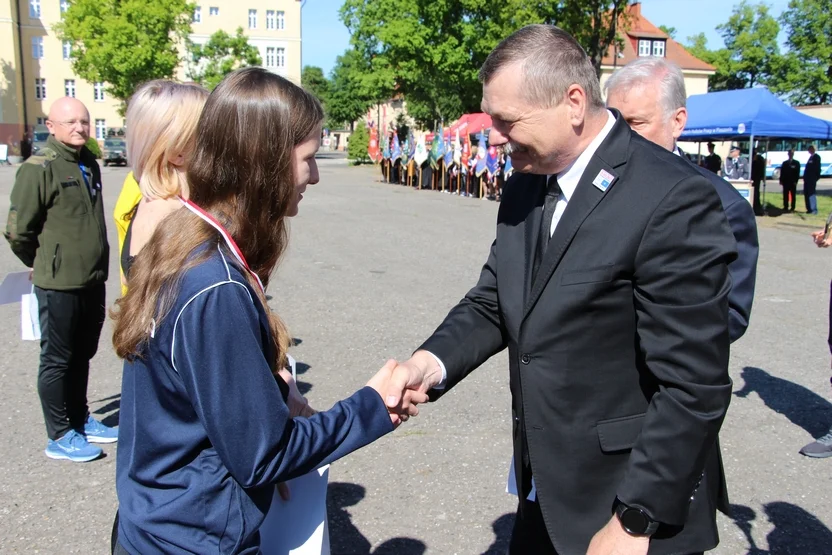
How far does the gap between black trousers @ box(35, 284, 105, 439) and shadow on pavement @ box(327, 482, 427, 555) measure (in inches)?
69.0

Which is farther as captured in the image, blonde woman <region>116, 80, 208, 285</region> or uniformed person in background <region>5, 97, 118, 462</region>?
uniformed person in background <region>5, 97, 118, 462</region>

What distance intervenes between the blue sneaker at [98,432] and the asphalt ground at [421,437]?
8 centimetres

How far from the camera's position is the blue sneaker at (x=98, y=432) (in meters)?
4.67

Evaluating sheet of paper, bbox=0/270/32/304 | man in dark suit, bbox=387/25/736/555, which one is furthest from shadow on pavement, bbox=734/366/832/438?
sheet of paper, bbox=0/270/32/304

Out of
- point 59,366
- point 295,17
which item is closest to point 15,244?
point 59,366

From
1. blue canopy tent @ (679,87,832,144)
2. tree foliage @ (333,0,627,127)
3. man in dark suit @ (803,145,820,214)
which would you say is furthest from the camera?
tree foliage @ (333,0,627,127)

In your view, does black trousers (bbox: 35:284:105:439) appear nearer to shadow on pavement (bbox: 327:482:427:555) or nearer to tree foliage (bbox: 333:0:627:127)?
shadow on pavement (bbox: 327:482:427:555)

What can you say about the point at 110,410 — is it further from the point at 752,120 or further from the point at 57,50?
the point at 57,50

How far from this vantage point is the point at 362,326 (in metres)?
7.40

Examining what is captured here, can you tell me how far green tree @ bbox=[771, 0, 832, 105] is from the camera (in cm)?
4678

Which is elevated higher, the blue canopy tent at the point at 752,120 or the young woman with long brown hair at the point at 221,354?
the blue canopy tent at the point at 752,120

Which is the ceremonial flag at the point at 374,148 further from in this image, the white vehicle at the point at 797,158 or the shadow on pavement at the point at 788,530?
the shadow on pavement at the point at 788,530

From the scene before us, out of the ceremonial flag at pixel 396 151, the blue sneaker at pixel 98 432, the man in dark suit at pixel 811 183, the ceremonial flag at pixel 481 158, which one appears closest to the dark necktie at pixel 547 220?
the blue sneaker at pixel 98 432

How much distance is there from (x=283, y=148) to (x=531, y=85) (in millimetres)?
697
